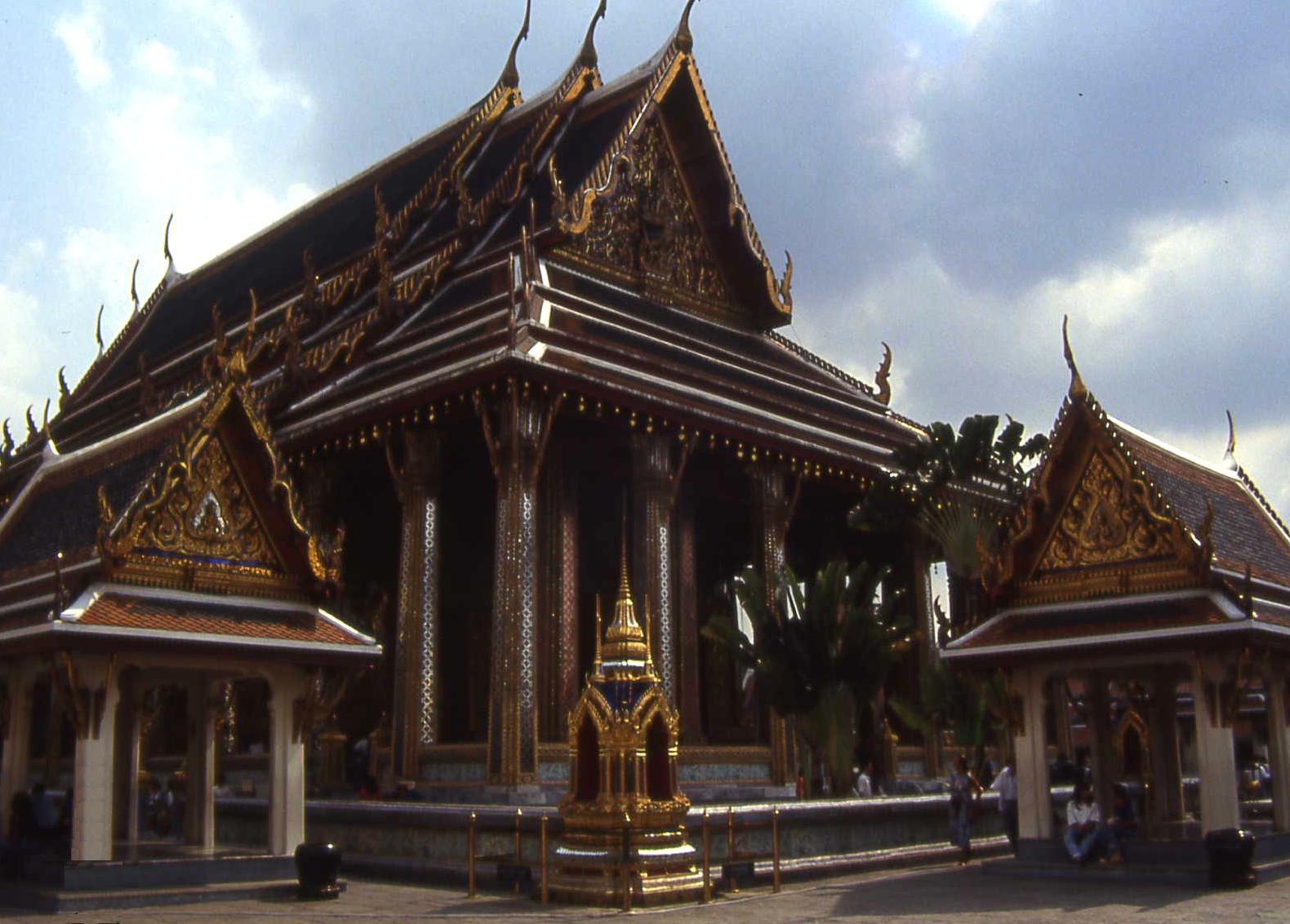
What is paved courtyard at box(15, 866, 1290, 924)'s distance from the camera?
32.0 feet

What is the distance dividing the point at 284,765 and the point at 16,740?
7.85 ft

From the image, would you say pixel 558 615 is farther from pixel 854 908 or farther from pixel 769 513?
pixel 854 908

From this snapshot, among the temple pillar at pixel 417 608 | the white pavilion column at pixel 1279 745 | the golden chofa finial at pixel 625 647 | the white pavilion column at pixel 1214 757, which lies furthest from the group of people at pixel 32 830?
the white pavilion column at pixel 1279 745

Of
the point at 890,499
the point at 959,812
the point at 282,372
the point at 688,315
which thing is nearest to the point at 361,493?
the point at 282,372

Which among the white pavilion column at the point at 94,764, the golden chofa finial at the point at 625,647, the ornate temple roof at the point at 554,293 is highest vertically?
the ornate temple roof at the point at 554,293

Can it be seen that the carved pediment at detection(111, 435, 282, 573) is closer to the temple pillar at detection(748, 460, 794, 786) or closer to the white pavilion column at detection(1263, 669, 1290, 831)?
the white pavilion column at detection(1263, 669, 1290, 831)

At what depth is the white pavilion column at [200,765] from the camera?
1266 cm

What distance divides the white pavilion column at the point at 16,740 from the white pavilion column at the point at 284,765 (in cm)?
205

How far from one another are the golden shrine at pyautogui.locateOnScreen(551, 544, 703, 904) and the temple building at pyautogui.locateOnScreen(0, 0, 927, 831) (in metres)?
2.06

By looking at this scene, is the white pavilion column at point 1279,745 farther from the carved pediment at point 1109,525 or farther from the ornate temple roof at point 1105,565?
the carved pediment at point 1109,525

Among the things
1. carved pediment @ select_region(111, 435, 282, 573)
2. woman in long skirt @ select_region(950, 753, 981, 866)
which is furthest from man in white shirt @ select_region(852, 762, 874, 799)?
carved pediment @ select_region(111, 435, 282, 573)

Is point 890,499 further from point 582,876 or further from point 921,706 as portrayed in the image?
point 582,876

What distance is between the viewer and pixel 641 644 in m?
11.9

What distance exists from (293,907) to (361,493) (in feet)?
42.3
